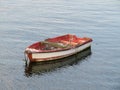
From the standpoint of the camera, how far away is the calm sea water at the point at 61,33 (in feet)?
146

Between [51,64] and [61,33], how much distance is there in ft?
56.0

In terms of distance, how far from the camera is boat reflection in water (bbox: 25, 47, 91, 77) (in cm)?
4852

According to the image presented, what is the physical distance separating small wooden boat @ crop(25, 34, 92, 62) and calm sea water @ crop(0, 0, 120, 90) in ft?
4.19

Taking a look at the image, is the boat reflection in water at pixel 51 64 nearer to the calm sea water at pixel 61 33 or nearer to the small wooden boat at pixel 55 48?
the calm sea water at pixel 61 33

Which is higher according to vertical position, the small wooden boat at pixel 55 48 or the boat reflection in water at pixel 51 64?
the small wooden boat at pixel 55 48

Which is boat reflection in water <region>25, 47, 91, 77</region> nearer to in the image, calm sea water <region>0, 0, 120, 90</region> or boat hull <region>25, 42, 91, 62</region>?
calm sea water <region>0, 0, 120, 90</region>

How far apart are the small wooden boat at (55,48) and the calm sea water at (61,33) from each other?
128 centimetres

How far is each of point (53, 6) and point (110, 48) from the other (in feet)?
132

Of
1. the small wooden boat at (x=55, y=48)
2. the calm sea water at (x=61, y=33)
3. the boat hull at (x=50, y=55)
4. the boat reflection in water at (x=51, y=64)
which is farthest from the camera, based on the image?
the small wooden boat at (x=55, y=48)

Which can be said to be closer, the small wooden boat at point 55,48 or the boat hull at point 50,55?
the boat hull at point 50,55

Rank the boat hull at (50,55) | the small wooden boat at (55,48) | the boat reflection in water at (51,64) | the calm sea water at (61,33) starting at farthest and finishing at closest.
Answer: the small wooden boat at (55,48)
the boat hull at (50,55)
the boat reflection in water at (51,64)
the calm sea water at (61,33)

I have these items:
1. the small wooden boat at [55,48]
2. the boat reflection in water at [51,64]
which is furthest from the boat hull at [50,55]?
the boat reflection in water at [51,64]

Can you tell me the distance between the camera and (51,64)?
51.6 meters

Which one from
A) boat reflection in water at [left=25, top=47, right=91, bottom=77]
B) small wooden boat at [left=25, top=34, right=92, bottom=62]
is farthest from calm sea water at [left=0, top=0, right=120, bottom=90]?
small wooden boat at [left=25, top=34, right=92, bottom=62]
